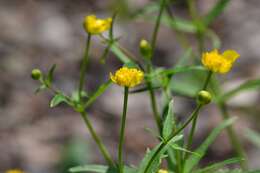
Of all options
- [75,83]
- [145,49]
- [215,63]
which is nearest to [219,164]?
[215,63]

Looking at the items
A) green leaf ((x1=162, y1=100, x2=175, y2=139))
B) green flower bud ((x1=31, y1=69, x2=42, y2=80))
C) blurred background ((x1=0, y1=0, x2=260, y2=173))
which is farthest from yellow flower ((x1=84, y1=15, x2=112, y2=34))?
blurred background ((x1=0, y1=0, x2=260, y2=173))

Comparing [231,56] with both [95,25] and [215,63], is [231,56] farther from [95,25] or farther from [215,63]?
[95,25]

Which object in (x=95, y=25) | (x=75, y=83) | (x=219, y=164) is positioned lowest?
(x=75, y=83)

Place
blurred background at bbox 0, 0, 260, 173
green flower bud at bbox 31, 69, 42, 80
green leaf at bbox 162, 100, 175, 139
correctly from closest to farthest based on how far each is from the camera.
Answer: green leaf at bbox 162, 100, 175, 139 → green flower bud at bbox 31, 69, 42, 80 → blurred background at bbox 0, 0, 260, 173

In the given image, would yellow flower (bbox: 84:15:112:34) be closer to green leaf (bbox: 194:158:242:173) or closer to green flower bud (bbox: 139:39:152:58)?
green flower bud (bbox: 139:39:152:58)

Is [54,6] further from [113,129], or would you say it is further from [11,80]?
[113,129]

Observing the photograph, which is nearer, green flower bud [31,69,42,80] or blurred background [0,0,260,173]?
green flower bud [31,69,42,80]

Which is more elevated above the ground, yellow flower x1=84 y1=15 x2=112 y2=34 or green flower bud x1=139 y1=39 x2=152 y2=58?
yellow flower x1=84 y1=15 x2=112 y2=34

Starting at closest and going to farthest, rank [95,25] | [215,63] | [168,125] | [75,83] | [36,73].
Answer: [168,125] < [215,63] < [36,73] < [95,25] < [75,83]

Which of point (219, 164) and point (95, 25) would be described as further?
point (95, 25)
